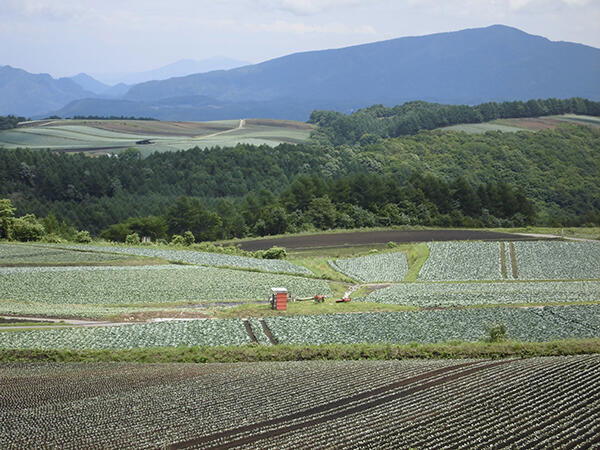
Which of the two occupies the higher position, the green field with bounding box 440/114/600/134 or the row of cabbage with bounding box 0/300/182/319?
the green field with bounding box 440/114/600/134

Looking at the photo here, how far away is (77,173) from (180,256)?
56953mm

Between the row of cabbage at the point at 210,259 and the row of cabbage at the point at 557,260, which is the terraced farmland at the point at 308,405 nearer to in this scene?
the row of cabbage at the point at 557,260

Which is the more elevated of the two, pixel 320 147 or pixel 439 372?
pixel 320 147

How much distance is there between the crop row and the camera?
124 ft

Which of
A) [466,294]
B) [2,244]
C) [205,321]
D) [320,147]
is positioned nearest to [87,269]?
[2,244]

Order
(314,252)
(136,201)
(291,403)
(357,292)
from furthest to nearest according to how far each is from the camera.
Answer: (136,201) < (314,252) < (357,292) < (291,403)

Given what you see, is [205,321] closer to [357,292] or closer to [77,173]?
[357,292]

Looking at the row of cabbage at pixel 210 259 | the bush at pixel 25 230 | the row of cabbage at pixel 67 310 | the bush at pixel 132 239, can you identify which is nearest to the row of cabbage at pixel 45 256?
the row of cabbage at pixel 210 259

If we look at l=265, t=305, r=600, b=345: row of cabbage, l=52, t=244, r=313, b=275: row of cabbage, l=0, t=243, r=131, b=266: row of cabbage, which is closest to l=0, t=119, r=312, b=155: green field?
l=52, t=244, r=313, b=275: row of cabbage

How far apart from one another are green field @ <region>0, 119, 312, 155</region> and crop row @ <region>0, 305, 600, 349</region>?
113 meters

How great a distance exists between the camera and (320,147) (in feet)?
500

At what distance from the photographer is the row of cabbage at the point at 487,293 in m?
48.8

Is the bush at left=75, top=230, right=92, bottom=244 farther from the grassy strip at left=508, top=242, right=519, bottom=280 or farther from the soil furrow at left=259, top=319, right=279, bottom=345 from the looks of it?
the grassy strip at left=508, top=242, right=519, bottom=280

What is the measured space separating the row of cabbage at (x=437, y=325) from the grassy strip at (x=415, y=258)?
18.9 metres
